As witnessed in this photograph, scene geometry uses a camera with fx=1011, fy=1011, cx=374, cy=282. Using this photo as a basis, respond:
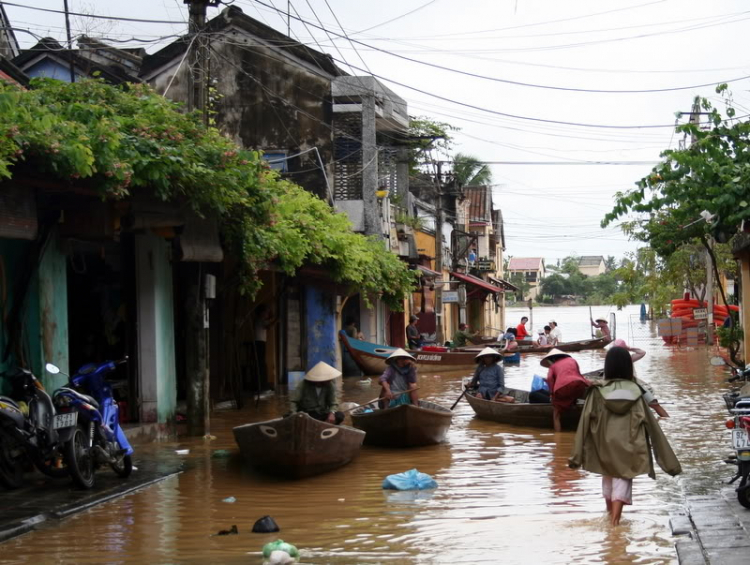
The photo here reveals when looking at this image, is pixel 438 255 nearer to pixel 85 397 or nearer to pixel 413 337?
pixel 413 337

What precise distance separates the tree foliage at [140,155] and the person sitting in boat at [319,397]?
2400 mm

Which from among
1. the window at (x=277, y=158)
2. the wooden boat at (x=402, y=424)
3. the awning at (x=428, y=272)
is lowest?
the wooden boat at (x=402, y=424)

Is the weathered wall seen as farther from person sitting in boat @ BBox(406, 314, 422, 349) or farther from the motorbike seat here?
the motorbike seat

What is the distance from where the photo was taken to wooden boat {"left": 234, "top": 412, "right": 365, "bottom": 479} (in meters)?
10.8

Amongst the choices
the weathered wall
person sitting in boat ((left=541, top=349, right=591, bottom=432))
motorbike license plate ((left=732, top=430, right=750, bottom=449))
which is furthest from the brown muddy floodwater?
the weathered wall

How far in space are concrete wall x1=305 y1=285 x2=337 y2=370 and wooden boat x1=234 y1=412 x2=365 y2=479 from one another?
14.4 m

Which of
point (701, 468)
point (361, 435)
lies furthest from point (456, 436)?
point (701, 468)

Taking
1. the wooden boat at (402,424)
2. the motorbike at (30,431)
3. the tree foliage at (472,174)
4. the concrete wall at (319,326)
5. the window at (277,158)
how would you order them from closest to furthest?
1. the motorbike at (30,431)
2. the wooden boat at (402,424)
3. the concrete wall at (319,326)
4. the window at (277,158)
5. the tree foliage at (472,174)

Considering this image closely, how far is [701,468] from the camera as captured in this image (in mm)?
11484

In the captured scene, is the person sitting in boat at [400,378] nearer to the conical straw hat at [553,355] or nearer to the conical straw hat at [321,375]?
the conical straw hat at [553,355]

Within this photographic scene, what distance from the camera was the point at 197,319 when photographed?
14.3 m

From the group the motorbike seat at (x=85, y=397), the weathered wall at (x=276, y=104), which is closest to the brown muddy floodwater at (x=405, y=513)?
the motorbike seat at (x=85, y=397)

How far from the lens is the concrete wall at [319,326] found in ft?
84.9

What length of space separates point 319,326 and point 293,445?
604 inches
